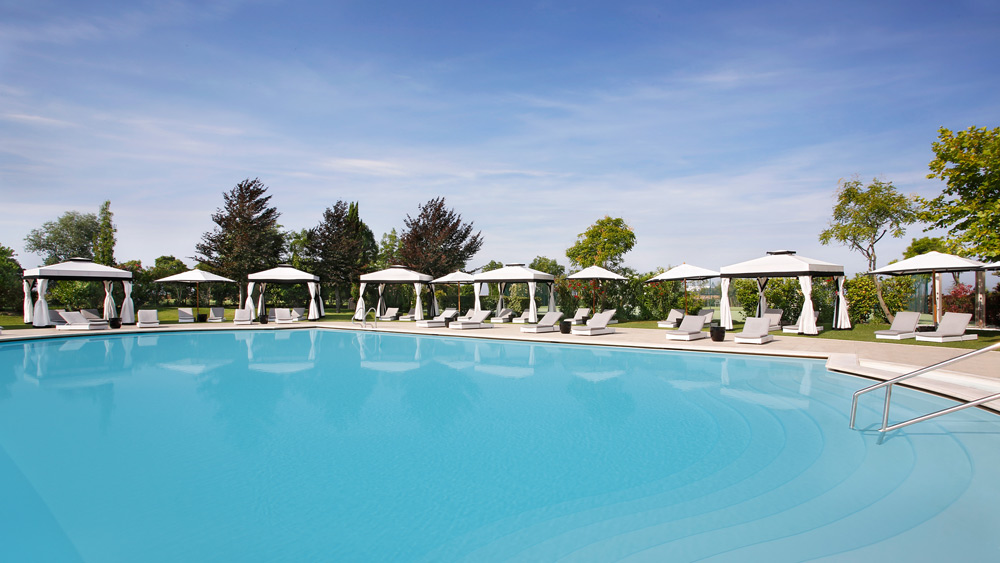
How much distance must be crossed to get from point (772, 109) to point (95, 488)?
18556 millimetres

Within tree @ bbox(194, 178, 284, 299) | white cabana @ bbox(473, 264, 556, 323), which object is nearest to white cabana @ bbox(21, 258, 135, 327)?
tree @ bbox(194, 178, 284, 299)

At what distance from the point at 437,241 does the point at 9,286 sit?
2038 cm

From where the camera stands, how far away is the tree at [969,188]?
34.8 feet

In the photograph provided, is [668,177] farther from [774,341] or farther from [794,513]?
[794,513]

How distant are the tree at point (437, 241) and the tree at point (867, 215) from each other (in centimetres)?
1866

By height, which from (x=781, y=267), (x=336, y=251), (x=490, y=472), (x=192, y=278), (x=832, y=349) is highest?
(x=336, y=251)

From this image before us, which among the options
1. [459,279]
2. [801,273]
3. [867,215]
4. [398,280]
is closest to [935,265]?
[801,273]

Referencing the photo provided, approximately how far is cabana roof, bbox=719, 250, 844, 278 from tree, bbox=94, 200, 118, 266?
116 ft

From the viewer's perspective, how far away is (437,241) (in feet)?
92.4

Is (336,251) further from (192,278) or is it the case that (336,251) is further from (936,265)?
(936,265)

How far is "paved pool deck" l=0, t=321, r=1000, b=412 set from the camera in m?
7.72

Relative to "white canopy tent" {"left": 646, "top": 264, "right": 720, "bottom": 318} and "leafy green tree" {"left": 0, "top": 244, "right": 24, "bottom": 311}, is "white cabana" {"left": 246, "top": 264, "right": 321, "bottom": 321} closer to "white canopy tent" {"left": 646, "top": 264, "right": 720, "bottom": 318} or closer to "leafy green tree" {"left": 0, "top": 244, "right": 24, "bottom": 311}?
"leafy green tree" {"left": 0, "top": 244, "right": 24, "bottom": 311}

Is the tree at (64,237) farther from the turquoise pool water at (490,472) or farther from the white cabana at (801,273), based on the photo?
the white cabana at (801,273)

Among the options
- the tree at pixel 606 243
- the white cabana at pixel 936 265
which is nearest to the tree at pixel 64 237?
the tree at pixel 606 243
